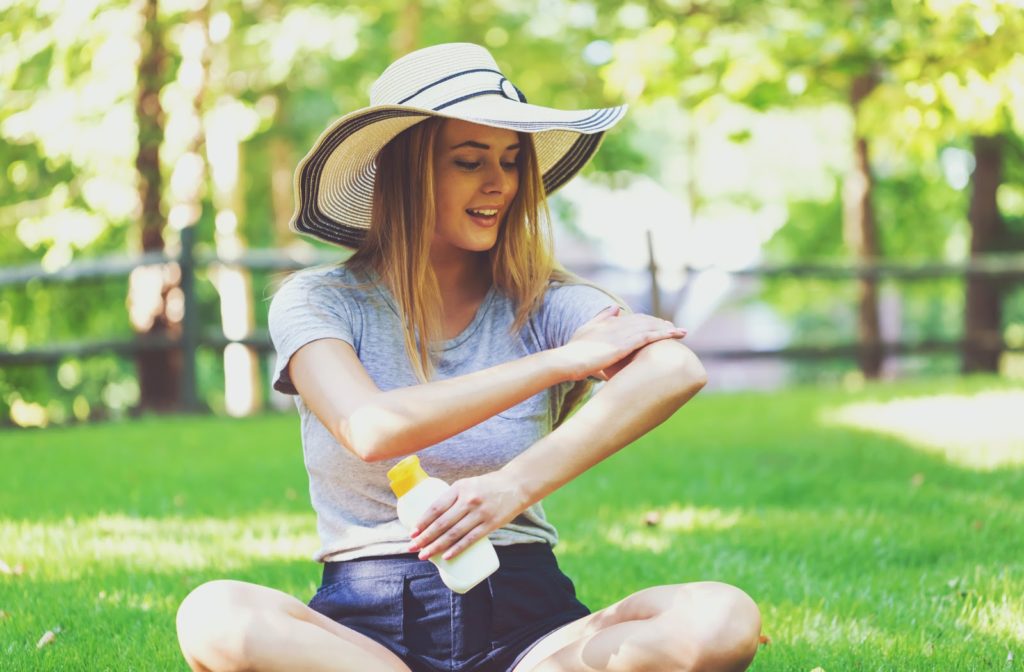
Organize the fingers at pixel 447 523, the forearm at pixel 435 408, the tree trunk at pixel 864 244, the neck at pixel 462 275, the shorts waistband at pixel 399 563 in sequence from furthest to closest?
the tree trunk at pixel 864 244 → the neck at pixel 462 275 → the shorts waistband at pixel 399 563 → the forearm at pixel 435 408 → the fingers at pixel 447 523

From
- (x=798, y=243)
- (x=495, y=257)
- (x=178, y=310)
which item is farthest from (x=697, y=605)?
(x=798, y=243)

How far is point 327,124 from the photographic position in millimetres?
14336

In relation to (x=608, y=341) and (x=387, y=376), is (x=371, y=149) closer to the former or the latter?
(x=387, y=376)

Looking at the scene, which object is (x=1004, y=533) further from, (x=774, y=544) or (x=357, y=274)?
(x=357, y=274)

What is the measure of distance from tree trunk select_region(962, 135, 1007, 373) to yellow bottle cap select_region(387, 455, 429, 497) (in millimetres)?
10956

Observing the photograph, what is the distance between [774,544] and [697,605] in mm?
2100

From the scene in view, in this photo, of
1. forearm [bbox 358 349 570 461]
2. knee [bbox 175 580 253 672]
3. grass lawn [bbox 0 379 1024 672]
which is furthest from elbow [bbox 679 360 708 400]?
knee [bbox 175 580 253 672]

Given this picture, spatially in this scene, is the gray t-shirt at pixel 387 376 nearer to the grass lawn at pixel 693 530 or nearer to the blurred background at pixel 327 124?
the grass lawn at pixel 693 530

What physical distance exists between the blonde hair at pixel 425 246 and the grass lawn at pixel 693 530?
1.01 m

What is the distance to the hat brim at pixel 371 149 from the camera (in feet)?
8.38

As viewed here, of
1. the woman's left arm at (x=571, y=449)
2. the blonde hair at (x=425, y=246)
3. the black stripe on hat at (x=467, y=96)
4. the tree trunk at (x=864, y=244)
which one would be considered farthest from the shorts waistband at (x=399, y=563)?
the tree trunk at (x=864, y=244)

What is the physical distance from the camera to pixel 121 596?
355cm

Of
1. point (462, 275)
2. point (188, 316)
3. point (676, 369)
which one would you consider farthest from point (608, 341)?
point (188, 316)

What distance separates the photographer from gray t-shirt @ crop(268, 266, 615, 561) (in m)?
2.54
